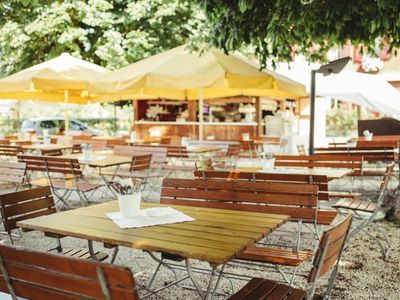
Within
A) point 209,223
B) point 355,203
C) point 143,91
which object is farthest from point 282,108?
point 209,223

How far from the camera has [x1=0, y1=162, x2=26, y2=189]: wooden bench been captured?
18.5 feet

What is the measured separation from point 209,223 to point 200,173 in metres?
2.14

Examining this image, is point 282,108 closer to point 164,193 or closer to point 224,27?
point 224,27

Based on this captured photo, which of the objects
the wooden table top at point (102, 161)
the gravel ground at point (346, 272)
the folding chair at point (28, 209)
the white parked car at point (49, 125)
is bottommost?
the gravel ground at point (346, 272)

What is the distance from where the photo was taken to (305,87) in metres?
9.07

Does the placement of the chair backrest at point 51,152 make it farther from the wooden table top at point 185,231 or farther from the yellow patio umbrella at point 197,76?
the wooden table top at point 185,231

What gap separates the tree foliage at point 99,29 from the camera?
Result: 1659cm

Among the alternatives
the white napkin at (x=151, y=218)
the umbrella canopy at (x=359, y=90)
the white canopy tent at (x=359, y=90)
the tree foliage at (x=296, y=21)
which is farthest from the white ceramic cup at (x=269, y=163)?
the umbrella canopy at (x=359, y=90)

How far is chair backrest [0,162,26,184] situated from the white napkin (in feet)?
8.89

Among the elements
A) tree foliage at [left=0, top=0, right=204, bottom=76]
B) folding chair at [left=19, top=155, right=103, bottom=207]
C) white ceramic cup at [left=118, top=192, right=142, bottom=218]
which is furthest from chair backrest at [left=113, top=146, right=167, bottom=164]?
tree foliage at [left=0, top=0, right=204, bottom=76]

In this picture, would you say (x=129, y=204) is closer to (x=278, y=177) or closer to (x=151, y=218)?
(x=151, y=218)

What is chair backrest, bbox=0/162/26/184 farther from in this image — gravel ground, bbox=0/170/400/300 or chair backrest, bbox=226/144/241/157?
chair backrest, bbox=226/144/241/157

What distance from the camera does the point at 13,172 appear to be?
225 inches

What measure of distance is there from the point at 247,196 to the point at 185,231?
1350 mm
